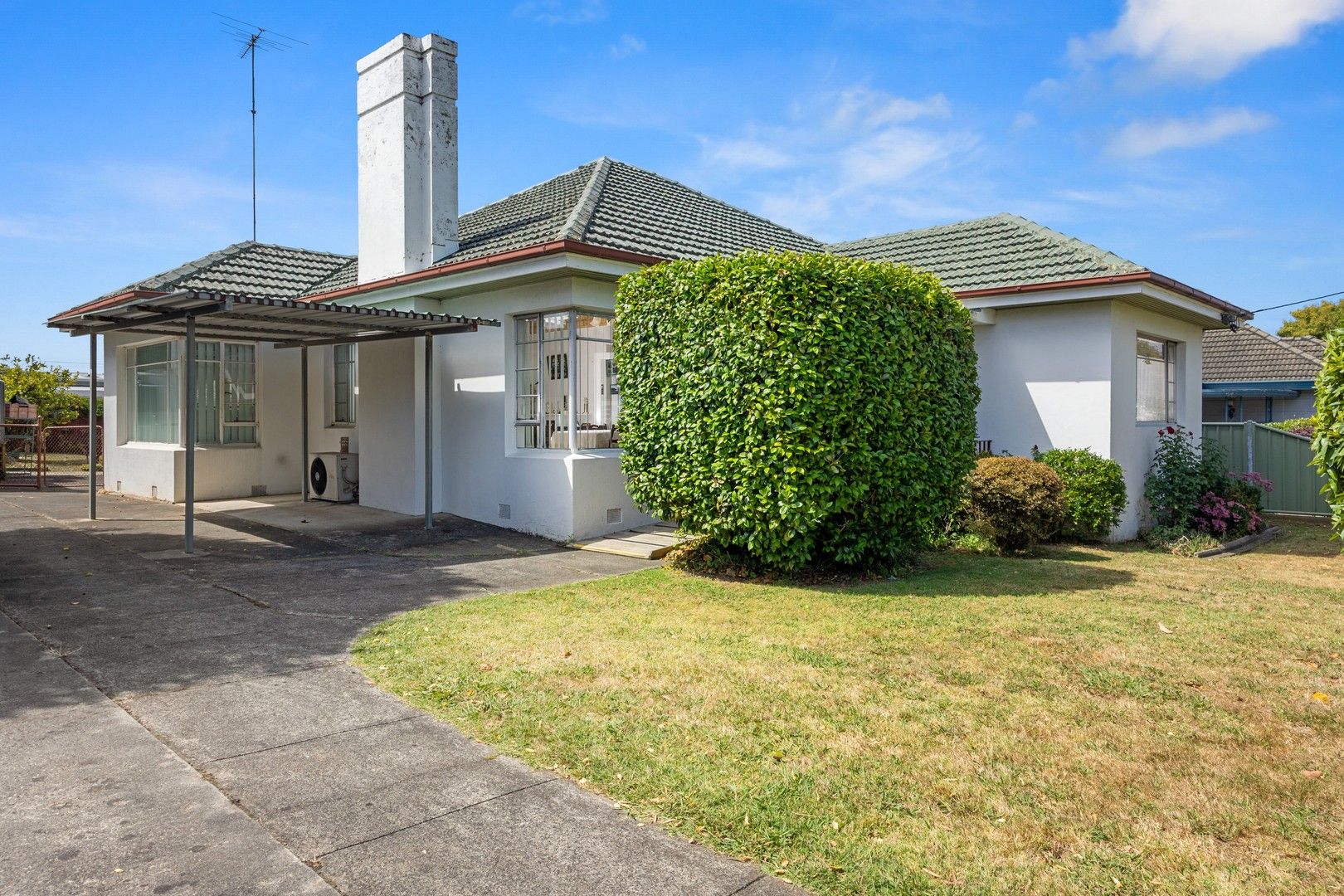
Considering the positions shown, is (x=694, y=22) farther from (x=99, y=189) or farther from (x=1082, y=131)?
(x=99, y=189)

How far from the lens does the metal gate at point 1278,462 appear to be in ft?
53.4

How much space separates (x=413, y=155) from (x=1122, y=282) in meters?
10.2

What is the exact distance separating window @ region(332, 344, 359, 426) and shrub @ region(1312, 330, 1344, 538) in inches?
548

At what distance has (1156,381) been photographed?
548 inches

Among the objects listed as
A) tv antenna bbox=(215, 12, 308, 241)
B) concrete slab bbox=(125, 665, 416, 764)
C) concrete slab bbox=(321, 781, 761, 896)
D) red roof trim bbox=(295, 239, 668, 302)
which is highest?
tv antenna bbox=(215, 12, 308, 241)

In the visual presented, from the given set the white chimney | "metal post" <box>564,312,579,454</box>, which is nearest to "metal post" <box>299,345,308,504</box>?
the white chimney

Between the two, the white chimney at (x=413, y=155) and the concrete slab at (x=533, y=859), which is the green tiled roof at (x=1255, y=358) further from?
the concrete slab at (x=533, y=859)

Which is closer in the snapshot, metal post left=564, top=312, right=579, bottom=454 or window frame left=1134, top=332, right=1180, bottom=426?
metal post left=564, top=312, right=579, bottom=454

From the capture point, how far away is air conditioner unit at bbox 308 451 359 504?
14.2 meters

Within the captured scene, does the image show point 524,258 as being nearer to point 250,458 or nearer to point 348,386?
point 348,386

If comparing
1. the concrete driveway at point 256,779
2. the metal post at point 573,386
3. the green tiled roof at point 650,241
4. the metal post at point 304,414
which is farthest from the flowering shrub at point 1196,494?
the metal post at point 304,414

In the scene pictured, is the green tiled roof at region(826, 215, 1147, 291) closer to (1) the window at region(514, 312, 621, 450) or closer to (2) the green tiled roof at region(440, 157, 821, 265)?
(2) the green tiled roof at region(440, 157, 821, 265)

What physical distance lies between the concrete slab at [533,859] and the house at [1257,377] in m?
26.2

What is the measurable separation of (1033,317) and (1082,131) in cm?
770
